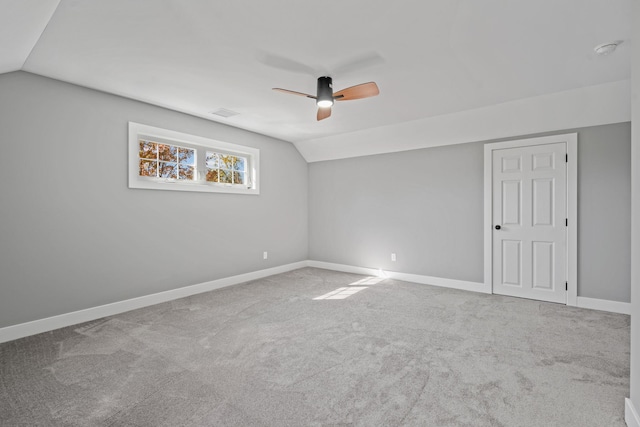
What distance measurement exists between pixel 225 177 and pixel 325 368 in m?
3.57

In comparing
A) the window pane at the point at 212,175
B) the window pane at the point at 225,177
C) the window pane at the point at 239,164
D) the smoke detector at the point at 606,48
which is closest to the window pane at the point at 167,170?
the window pane at the point at 212,175

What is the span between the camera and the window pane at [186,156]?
4.37m

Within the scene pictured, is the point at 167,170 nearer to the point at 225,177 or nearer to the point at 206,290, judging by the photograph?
the point at 225,177

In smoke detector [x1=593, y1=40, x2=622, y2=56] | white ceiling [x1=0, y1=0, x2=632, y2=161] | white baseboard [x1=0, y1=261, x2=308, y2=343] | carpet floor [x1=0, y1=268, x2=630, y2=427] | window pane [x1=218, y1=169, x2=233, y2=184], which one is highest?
white ceiling [x1=0, y1=0, x2=632, y2=161]

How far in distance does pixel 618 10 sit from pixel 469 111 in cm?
206

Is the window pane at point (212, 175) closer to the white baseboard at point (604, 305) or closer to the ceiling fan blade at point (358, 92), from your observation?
the ceiling fan blade at point (358, 92)

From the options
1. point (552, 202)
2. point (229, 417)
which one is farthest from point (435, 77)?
point (229, 417)

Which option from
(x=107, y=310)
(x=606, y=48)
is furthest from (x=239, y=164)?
(x=606, y=48)

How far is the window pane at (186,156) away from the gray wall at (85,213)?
0.99 ft

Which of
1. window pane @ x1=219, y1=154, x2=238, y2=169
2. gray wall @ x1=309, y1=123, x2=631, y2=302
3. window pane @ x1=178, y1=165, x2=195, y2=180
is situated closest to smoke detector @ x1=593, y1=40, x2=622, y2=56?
gray wall @ x1=309, y1=123, x2=631, y2=302

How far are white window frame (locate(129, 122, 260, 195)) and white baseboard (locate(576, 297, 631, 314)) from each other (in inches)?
191

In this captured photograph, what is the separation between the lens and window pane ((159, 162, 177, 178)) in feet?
13.6

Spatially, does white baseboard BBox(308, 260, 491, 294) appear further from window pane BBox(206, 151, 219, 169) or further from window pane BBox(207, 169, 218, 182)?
window pane BBox(206, 151, 219, 169)

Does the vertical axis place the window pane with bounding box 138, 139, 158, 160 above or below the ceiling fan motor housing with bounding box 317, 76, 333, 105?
below
